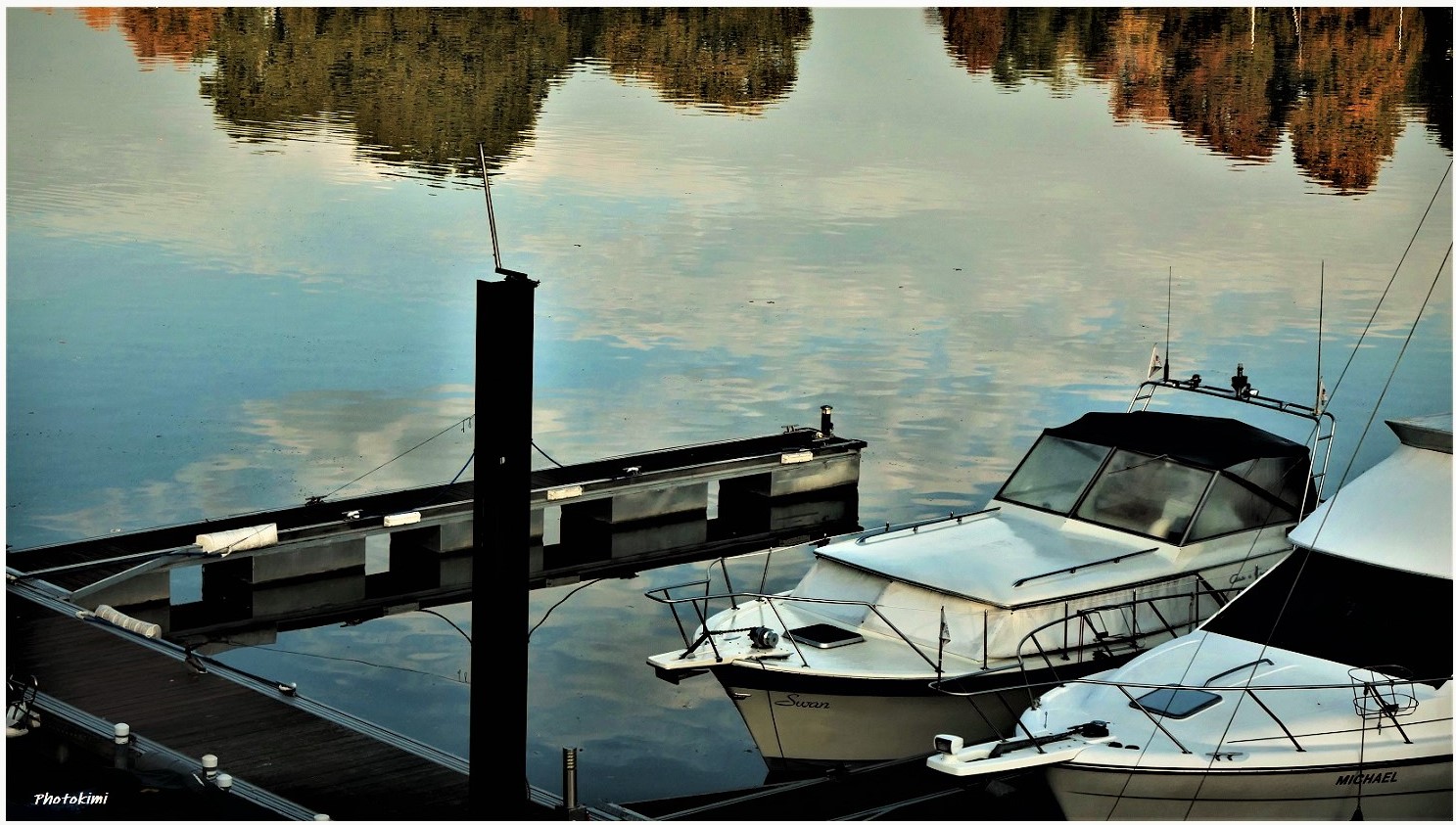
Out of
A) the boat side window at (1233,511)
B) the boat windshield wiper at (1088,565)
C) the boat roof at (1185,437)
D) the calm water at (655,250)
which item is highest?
the boat roof at (1185,437)

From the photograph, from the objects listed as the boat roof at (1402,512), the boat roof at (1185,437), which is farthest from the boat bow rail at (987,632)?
the boat roof at (1402,512)

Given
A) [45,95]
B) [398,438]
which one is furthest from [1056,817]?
[45,95]

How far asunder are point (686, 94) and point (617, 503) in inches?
1167

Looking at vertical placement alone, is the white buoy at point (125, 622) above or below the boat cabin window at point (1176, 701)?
below

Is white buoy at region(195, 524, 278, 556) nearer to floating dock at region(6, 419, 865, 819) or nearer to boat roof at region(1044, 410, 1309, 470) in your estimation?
floating dock at region(6, 419, 865, 819)

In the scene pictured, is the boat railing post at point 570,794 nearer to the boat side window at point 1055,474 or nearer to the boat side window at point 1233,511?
the boat side window at point 1055,474

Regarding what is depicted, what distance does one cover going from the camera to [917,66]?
50938 millimetres

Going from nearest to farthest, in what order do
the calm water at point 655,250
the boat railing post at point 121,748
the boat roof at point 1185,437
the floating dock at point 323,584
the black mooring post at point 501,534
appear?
the black mooring post at point 501,534 < the boat railing post at point 121,748 < the floating dock at point 323,584 < the boat roof at point 1185,437 < the calm water at point 655,250

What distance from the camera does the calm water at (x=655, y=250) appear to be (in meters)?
23.5

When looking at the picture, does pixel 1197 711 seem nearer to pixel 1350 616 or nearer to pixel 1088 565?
pixel 1350 616

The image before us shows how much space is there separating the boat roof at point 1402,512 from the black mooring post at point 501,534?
272 inches

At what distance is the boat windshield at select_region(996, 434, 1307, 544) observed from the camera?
15.9m

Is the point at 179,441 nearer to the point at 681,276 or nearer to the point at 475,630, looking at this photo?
the point at 681,276

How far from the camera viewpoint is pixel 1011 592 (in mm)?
14602
